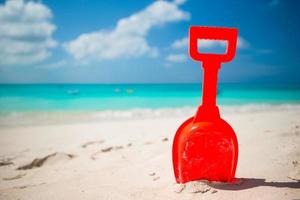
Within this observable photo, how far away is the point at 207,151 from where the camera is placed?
160cm

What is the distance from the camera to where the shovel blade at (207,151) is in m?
1.58

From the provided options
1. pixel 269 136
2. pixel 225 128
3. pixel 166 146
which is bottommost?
pixel 166 146

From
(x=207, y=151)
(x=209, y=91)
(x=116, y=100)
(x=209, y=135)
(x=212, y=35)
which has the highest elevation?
(x=212, y=35)

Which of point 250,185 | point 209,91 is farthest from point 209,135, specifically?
point 250,185

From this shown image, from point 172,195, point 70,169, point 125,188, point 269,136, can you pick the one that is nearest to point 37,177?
point 70,169

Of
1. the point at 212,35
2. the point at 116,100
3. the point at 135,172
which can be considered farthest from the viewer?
the point at 116,100

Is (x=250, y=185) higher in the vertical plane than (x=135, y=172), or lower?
higher

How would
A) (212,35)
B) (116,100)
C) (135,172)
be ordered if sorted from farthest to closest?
(116,100), (135,172), (212,35)

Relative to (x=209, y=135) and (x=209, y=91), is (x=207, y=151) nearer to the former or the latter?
(x=209, y=135)

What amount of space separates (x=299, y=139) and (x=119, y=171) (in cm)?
188

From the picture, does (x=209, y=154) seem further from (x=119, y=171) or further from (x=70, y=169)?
(x=70, y=169)

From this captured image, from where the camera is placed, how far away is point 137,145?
126 inches

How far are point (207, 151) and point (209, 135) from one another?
4.6 inches

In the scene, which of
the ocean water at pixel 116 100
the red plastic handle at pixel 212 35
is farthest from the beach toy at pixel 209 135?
the ocean water at pixel 116 100
